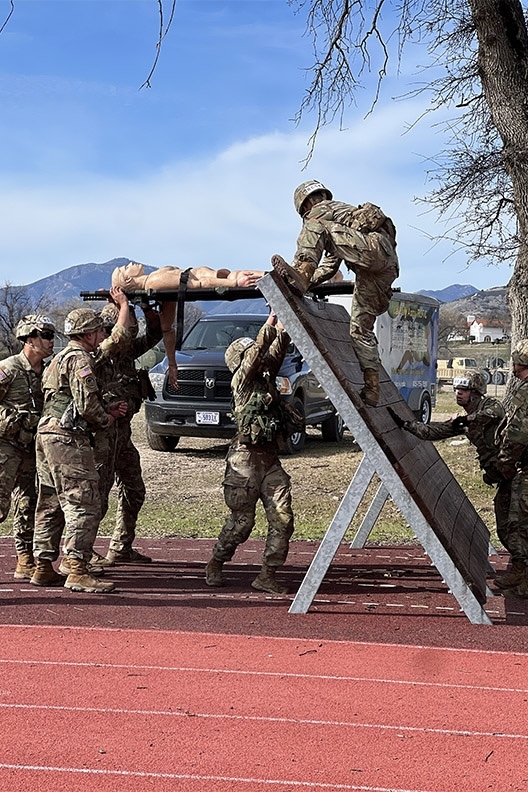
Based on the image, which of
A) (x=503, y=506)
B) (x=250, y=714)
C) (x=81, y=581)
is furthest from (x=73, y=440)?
(x=503, y=506)

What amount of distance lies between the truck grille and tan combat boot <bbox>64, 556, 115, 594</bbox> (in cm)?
807

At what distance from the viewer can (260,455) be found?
289 inches

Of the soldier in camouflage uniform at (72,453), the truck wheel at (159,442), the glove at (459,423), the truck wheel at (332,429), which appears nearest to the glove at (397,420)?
the glove at (459,423)

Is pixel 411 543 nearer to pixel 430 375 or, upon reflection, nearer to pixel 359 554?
pixel 359 554

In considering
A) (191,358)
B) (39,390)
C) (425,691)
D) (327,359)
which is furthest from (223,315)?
(425,691)

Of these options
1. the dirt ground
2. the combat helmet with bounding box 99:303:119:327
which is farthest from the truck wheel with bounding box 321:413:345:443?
the combat helmet with bounding box 99:303:119:327

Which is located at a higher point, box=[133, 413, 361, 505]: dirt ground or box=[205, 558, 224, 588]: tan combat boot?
box=[205, 558, 224, 588]: tan combat boot

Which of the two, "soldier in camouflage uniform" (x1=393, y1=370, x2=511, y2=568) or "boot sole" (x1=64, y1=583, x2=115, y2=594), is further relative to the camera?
"soldier in camouflage uniform" (x1=393, y1=370, x2=511, y2=568)

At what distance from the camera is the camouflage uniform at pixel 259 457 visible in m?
7.15

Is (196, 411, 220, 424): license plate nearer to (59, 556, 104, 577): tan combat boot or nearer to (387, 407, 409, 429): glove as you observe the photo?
(59, 556, 104, 577): tan combat boot

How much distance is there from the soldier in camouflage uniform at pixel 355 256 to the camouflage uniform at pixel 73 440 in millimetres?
1820

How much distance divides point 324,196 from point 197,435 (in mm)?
9324

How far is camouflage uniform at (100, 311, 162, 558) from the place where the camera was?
26.7ft

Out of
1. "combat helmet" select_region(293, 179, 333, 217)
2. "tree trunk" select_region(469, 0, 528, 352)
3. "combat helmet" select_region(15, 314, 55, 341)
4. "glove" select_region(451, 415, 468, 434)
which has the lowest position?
"glove" select_region(451, 415, 468, 434)
